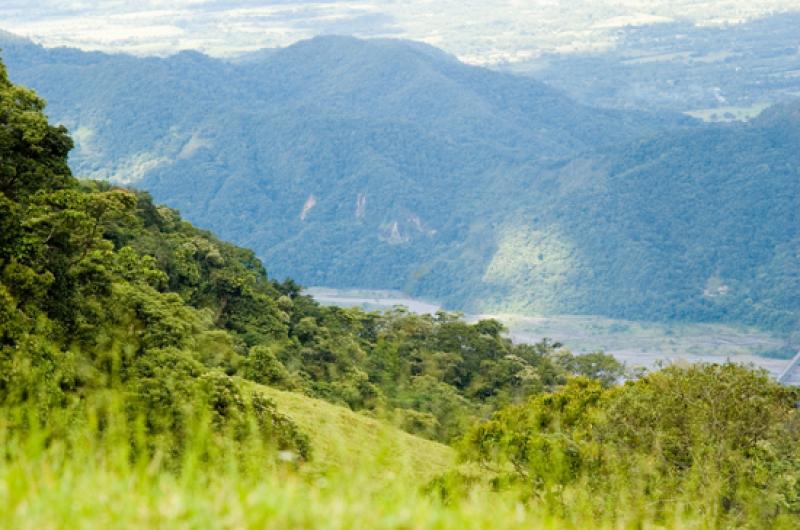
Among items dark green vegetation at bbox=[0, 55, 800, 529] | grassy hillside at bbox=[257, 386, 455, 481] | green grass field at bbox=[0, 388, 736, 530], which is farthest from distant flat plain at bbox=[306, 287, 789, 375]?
green grass field at bbox=[0, 388, 736, 530]

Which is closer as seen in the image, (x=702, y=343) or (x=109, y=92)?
(x=702, y=343)

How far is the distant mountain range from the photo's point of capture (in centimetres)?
12000

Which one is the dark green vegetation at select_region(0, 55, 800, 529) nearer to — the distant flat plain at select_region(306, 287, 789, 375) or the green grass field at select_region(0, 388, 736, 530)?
the green grass field at select_region(0, 388, 736, 530)

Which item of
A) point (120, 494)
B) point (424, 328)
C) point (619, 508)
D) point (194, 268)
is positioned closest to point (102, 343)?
point (619, 508)

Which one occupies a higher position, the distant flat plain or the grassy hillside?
the grassy hillside

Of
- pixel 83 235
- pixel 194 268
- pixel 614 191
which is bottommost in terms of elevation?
pixel 614 191

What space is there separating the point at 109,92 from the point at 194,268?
154 metres

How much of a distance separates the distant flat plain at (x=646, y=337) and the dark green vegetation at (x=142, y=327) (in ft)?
193

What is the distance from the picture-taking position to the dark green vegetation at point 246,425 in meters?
4.77

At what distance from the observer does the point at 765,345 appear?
9750 cm

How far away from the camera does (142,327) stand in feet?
61.3

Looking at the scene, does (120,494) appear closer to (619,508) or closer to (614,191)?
(619,508)

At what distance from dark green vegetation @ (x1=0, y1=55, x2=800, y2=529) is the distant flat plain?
211 ft

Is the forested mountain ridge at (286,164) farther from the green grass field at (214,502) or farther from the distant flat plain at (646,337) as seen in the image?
the green grass field at (214,502)
